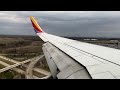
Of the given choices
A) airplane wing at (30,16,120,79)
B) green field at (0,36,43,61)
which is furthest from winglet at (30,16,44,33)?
green field at (0,36,43,61)

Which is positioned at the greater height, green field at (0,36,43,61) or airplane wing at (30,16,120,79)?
airplane wing at (30,16,120,79)

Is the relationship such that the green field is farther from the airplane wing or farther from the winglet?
the airplane wing

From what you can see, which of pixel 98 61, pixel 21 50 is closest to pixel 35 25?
pixel 98 61

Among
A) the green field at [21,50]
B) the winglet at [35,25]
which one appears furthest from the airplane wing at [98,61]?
the green field at [21,50]

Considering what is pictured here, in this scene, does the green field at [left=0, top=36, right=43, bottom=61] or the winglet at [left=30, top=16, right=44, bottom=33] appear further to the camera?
the green field at [left=0, top=36, right=43, bottom=61]

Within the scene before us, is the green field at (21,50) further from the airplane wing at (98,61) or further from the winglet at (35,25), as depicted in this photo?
the airplane wing at (98,61)
